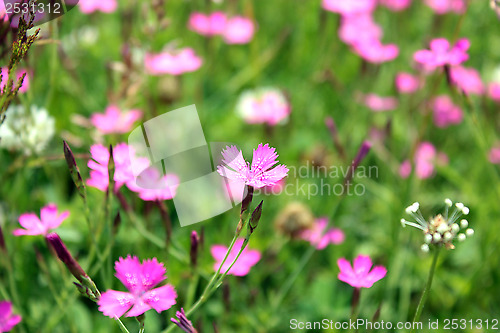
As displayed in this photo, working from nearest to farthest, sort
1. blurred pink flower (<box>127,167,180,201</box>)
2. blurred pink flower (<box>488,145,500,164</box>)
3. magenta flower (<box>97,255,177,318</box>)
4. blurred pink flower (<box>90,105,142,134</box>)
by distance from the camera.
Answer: magenta flower (<box>97,255,177,318</box>) → blurred pink flower (<box>127,167,180,201</box>) → blurred pink flower (<box>90,105,142,134</box>) → blurred pink flower (<box>488,145,500,164</box>)

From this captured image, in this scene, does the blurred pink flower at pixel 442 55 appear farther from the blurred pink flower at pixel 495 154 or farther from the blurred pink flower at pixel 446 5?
the blurred pink flower at pixel 446 5

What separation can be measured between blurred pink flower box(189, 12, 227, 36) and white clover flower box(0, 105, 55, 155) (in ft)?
2.49

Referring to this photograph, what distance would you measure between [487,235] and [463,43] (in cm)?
60

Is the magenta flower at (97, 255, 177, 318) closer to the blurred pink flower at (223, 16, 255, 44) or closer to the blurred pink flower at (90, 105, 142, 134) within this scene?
the blurred pink flower at (90, 105, 142, 134)

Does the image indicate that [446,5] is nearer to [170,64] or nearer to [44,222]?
[170,64]

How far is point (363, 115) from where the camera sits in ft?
6.93

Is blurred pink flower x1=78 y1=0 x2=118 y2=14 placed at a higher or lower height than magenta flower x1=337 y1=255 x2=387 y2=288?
higher

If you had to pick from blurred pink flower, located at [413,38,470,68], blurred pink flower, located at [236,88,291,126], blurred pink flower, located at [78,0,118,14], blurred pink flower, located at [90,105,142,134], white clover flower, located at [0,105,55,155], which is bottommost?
blurred pink flower, located at [236,88,291,126]

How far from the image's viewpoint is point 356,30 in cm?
Answer: 208

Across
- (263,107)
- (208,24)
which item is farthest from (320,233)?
(208,24)

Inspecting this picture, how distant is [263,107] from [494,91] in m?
0.88

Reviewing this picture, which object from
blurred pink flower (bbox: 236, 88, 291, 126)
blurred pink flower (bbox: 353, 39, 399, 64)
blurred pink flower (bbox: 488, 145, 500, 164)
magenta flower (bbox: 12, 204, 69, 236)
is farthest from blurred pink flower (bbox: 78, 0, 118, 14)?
blurred pink flower (bbox: 488, 145, 500, 164)

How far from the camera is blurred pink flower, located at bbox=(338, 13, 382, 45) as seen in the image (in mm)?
2031

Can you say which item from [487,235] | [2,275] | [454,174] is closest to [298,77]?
[454,174]
